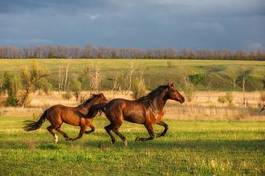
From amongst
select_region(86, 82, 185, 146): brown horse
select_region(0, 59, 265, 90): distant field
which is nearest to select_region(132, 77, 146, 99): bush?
select_region(0, 59, 265, 90): distant field

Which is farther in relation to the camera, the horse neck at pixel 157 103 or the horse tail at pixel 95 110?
the horse tail at pixel 95 110

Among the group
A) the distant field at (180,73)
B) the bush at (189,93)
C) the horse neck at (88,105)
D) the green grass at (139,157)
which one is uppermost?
the distant field at (180,73)

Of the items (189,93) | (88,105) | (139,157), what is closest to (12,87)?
(189,93)

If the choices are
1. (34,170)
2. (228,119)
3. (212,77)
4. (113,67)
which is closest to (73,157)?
(34,170)

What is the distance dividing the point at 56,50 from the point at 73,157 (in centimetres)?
Answer: 14577

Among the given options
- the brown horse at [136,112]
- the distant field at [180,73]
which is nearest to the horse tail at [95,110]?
the brown horse at [136,112]

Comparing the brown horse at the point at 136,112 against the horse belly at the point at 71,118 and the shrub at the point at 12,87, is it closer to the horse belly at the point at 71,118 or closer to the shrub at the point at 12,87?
the horse belly at the point at 71,118

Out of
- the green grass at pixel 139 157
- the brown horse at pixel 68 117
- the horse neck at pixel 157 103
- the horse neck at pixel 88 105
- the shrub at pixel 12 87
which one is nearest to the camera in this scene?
the green grass at pixel 139 157

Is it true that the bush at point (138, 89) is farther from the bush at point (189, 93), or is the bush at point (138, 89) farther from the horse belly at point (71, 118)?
the horse belly at point (71, 118)

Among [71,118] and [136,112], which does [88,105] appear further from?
[136,112]

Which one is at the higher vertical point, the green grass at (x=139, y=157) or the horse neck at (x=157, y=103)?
the horse neck at (x=157, y=103)

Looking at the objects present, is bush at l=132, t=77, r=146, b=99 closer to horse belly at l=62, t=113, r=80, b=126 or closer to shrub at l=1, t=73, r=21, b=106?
shrub at l=1, t=73, r=21, b=106

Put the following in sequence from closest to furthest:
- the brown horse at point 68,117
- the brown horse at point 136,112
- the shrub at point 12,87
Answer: the brown horse at point 136,112, the brown horse at point 68,117, the shrub at point 12,87

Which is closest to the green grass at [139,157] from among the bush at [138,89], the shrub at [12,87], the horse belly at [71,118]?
the horse belly at [71,118]
